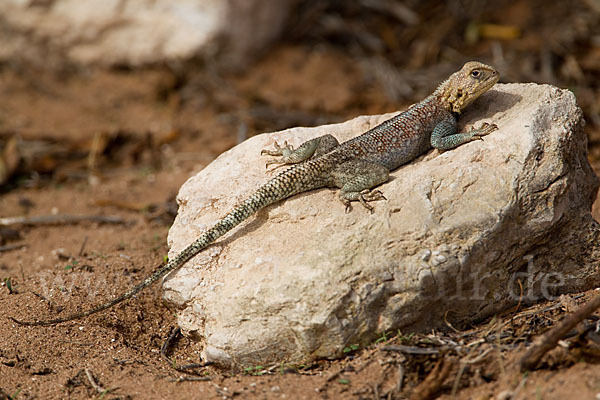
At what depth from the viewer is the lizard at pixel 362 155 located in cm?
503

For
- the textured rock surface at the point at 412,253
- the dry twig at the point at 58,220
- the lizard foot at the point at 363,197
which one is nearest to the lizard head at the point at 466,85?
the textured rock surface at the point at 412,253

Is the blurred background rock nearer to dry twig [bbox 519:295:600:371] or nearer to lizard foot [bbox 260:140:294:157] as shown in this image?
lizard foot [bbox 260:140:294:157]

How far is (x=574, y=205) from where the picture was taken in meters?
5.01

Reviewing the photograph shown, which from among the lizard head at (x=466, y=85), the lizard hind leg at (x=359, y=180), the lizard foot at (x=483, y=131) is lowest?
the lizard hind leg at (x=359, y=180)

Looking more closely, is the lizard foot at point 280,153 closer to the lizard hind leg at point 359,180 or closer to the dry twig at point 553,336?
the lizard hind leg at point 359,180

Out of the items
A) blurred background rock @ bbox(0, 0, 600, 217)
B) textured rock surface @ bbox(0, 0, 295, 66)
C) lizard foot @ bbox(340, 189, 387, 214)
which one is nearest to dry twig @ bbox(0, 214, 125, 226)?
blurred background rock @ bbox(0, 0, 600, 217)

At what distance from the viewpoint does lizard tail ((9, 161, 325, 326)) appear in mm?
5004

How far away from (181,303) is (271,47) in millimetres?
7865

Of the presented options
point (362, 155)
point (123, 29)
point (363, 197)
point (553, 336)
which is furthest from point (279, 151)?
point (123, 29)

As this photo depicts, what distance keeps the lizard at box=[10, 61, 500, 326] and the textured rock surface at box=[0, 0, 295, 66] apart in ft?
18.8

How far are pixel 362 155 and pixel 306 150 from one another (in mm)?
540

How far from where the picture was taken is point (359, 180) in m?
5.02

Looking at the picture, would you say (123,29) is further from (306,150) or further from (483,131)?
(483,131)

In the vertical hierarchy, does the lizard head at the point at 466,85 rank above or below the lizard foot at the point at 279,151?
above
